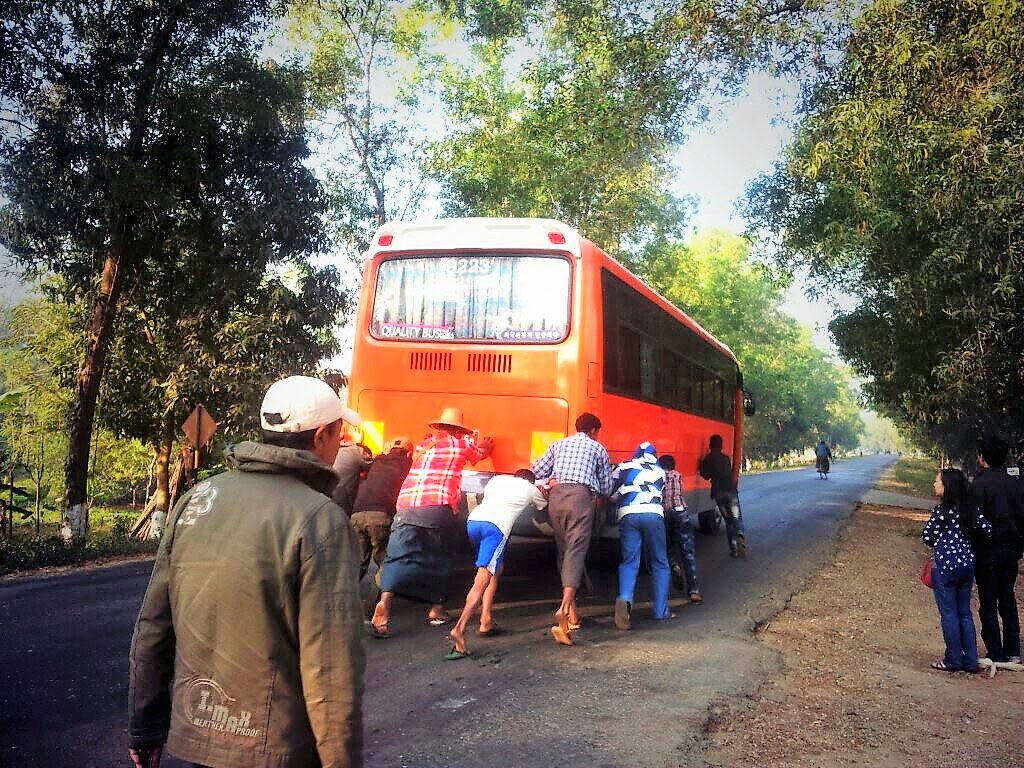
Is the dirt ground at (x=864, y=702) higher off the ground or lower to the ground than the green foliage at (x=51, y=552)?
higher

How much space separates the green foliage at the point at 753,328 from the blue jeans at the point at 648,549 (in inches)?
735

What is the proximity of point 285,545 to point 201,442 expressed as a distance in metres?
15.4

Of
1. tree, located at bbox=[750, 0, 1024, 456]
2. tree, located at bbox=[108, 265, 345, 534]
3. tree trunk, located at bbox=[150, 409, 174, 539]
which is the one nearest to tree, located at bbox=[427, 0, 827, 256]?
tree, located at bbox=[750, 0, 1024, 456]

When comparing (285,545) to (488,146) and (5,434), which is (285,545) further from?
(5,434)

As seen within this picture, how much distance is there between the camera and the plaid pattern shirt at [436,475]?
7215 millimetres

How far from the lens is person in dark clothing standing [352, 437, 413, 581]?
25.3 ft

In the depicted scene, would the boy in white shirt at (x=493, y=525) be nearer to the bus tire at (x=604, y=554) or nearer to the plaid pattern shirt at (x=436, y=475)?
the plaid pattern shirt at (x=436, y=475)

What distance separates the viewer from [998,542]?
271 inches

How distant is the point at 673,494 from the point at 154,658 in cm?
778

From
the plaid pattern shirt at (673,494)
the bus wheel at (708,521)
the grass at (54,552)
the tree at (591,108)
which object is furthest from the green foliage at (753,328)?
the grass at (54,552)

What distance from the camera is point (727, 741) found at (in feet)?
16.4

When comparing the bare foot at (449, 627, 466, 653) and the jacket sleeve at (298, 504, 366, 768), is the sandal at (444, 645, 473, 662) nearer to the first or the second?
the bare foot at (449, 627, 466, 653)

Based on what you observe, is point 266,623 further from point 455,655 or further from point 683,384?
point 683,384

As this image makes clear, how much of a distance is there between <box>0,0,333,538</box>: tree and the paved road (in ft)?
28.6
